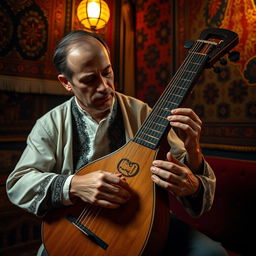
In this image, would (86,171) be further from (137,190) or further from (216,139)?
(216,139)

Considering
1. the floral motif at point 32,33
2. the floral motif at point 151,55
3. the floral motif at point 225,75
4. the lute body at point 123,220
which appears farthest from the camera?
the floral motif at point 151,55

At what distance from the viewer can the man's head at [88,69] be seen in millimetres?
838

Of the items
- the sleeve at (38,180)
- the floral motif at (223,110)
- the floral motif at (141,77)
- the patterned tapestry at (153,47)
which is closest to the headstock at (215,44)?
the sleeve at (38,180)

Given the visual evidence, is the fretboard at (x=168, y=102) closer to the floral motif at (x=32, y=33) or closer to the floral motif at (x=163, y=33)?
the floral motif at (x=163, y=33)

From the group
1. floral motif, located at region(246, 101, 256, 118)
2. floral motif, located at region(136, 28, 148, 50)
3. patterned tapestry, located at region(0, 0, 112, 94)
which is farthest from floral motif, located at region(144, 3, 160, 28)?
floral motif, located at region(246, 101, 256, 118)

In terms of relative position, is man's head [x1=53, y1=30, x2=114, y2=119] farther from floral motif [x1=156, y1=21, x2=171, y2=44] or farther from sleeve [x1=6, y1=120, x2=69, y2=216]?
floral motif [x1=156, y1=21, x2=171, y2=44]

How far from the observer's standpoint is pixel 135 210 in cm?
65

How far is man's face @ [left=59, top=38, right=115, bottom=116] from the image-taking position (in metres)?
0.84

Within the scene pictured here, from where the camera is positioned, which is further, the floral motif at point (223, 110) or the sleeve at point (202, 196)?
the floral motif at point (223, 110)

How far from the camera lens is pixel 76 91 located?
0.92 metres

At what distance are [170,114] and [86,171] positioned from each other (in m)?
0.34

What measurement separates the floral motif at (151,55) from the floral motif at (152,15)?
10.1 inches

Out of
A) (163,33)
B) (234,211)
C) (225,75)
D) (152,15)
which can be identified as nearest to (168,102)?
→ (234,211)

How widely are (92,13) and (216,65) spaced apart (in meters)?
1.27
